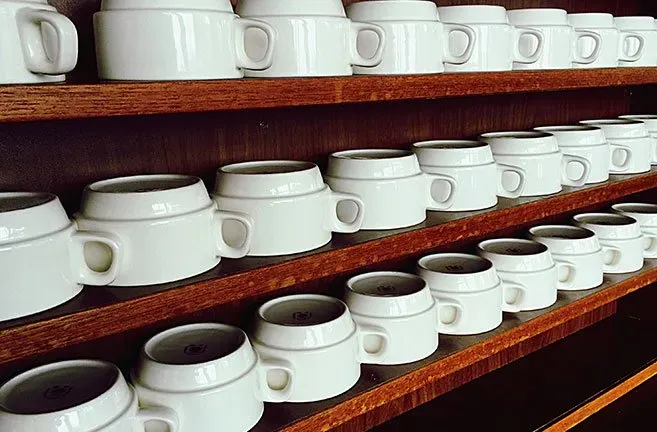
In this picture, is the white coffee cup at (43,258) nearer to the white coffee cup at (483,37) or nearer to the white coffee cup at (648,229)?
the white coffee cup at (483,37)

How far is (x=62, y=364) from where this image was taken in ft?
1.93

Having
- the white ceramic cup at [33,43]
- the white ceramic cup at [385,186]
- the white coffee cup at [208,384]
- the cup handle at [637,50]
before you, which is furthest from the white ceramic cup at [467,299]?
the white ceramic cup at [33,43]

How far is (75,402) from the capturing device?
527mm

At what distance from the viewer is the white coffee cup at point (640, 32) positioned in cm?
87

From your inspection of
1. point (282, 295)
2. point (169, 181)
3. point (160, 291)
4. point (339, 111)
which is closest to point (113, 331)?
point (160, 291)

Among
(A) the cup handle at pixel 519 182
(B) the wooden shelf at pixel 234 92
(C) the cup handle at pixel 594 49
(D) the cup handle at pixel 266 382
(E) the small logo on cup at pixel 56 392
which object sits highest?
(C) the cup handle at pixel 594 49

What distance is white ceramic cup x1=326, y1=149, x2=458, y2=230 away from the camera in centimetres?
66

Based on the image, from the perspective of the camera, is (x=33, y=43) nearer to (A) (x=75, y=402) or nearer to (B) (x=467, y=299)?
(A) (x=75, y=402)

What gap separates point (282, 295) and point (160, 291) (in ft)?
0.88

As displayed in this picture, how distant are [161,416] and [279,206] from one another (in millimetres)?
193

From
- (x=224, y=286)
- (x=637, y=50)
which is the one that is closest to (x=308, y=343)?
(x=224, y=286)

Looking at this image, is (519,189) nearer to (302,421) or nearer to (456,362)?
(456,362)

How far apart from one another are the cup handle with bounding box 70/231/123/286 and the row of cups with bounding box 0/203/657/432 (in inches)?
3.4

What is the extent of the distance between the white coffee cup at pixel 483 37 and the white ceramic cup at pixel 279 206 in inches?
8.0
